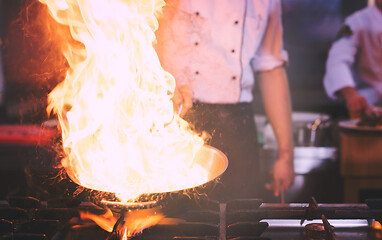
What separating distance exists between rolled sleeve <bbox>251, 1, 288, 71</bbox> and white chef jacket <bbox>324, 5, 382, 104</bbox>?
2.18 metres

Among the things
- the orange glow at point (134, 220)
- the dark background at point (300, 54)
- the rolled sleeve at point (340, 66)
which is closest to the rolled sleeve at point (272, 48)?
the orange glow at point (134, 220)

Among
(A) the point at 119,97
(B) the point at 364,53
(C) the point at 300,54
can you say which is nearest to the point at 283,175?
(A) the point at 119,97

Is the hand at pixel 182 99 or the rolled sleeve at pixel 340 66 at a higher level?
the hand at pixel 182 99

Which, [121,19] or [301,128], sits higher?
[121,19]

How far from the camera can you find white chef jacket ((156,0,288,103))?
1813 mm

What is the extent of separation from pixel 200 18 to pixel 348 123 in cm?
189

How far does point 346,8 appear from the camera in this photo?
4754 mm

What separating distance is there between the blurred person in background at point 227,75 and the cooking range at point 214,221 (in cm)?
61

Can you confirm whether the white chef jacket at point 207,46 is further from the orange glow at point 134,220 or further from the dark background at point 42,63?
the orange glow at point 134,220

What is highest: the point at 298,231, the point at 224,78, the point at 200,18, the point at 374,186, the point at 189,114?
the point at 200,18

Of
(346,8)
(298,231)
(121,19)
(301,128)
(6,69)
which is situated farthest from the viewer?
(346,8)

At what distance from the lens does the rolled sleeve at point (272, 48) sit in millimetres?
1981

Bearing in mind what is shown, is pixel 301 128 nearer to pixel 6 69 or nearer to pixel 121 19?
pixel 121 19

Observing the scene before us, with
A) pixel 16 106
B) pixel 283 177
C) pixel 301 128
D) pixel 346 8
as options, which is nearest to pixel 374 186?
pixel 301 128
